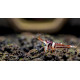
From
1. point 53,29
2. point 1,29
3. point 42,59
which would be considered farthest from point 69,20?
point 1,29

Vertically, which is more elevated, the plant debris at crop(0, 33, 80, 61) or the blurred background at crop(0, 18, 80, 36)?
the blurred background at crop(0, 18, 80, 36)

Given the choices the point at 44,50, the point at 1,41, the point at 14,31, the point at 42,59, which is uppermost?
the point at 14,31

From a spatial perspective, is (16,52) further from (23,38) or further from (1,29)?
(1,29)

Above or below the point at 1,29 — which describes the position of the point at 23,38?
below

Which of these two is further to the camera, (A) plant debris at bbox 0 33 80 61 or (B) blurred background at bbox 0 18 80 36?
(B) blurred background at bbox 0 18 80 36

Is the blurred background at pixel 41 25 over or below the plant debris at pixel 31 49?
over

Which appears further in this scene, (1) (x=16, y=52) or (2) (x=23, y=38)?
(2) (x=23, y=38)

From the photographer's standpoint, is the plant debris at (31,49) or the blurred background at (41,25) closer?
the plant debris at (31,49)

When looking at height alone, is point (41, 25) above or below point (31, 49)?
above
